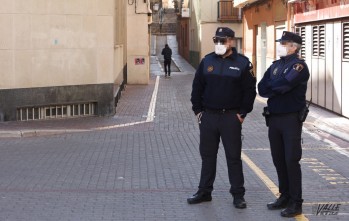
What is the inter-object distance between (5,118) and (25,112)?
63 cm

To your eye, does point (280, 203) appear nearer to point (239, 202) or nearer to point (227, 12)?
point (239, 202)

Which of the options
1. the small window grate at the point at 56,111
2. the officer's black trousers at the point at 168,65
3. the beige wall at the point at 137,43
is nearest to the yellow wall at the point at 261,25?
the beige wall at the point at 137,43

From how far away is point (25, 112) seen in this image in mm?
15227

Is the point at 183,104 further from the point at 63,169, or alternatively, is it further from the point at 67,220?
the point at 67,220

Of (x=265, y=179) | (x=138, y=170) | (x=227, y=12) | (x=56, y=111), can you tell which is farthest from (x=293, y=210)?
(x=227, y=12)

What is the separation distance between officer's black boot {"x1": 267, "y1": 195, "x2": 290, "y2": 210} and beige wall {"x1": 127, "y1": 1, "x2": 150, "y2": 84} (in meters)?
22.3

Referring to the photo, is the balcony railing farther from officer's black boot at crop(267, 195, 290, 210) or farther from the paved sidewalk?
officer's black boot at crop(267, 195, 290, 210)

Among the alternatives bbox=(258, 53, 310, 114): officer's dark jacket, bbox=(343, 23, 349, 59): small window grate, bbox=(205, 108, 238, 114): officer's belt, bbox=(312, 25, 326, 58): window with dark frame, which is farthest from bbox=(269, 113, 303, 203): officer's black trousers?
bbox=(312, 25, 326, 58): window with dark frame

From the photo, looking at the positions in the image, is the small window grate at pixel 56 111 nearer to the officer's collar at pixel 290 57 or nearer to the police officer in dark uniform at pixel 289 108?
the police officer in dark uniform at pixel 289 108

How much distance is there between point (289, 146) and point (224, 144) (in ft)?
2.49

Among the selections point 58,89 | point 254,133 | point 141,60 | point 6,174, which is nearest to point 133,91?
point 141,60

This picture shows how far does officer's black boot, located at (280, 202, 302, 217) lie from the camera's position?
6.59m

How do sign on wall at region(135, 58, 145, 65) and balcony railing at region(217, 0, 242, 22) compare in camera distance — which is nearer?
sign on wall at region(135, 58, 145, 65)

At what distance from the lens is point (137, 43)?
95.2 ft
